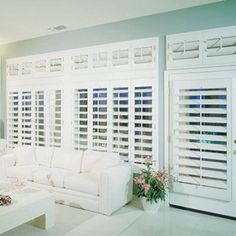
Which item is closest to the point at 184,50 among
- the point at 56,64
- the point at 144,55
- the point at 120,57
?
the point at 144,55

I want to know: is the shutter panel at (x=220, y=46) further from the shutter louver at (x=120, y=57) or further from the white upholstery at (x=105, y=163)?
the white upholstery at (x=105, y=163)

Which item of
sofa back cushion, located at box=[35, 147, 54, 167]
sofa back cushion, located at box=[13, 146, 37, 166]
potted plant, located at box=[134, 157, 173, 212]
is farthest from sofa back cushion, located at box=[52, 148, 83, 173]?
potted plant, located at box=[134, 157, 173, 212]

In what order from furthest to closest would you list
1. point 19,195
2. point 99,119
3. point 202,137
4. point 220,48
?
point 99,119 → point 202,137 → point 220,48 → point 19,195

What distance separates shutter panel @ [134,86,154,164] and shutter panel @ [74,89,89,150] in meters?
1.00

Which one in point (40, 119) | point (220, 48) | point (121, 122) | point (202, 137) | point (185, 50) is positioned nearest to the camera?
point (220, 48)

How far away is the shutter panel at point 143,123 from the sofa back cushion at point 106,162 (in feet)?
1.09

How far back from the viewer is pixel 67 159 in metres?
4.50

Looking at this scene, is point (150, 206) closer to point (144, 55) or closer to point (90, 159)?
point (90, 159)

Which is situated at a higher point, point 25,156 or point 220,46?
point 220,46

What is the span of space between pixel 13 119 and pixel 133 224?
3668mm

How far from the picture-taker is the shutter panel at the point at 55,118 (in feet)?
16.3

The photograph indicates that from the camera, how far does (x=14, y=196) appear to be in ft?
10.2

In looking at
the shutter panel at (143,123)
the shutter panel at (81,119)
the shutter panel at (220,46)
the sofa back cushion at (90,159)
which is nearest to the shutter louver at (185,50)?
the shutter panel at (220,46)

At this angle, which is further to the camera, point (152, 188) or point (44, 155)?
point (44, 155)
